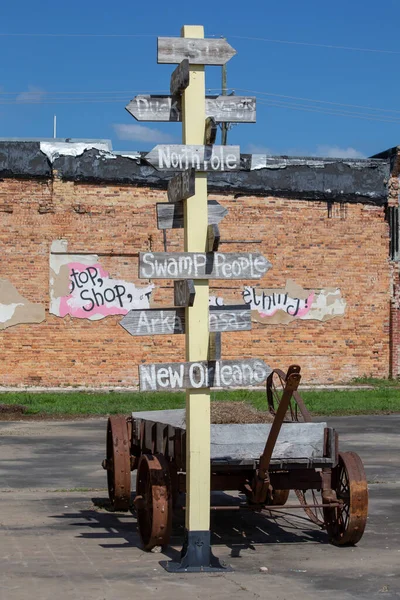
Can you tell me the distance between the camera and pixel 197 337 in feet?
25.6

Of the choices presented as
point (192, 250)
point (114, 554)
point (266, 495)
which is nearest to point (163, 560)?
point (114, 554)

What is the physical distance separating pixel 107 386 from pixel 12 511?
47.6ft

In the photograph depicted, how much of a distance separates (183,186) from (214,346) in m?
1.27

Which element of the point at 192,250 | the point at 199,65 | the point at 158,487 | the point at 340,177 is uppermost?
the point at 340,177

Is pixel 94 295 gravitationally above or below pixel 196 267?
above

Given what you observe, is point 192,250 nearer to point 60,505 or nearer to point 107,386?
point 60,505

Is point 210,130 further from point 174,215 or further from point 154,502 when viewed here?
point 154,502

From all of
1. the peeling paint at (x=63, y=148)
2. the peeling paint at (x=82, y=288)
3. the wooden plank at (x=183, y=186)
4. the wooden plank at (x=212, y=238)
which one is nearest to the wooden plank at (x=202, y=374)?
the wooden plank at (x=212, y=238)

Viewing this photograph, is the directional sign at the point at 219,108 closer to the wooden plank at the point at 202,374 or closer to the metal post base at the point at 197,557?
the wooden plank at the point at 202,374

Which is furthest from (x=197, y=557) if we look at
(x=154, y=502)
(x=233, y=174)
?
(x=233, y=174)

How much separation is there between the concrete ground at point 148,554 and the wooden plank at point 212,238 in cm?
245

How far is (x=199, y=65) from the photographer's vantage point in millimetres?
7961

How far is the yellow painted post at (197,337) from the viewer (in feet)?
25.4

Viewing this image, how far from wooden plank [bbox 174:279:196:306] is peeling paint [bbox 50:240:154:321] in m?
16.3
